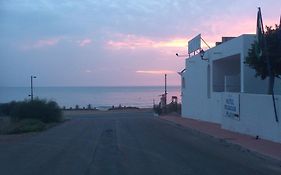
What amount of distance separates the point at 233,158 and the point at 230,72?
29.5 metres

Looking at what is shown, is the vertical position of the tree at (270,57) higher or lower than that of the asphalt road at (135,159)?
higher

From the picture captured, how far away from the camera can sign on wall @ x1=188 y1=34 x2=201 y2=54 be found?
186ft

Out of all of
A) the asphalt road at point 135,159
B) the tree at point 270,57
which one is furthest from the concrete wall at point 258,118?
the asphalt road at point 135,159

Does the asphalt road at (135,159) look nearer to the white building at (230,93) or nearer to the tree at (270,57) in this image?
the white building at (230,93)

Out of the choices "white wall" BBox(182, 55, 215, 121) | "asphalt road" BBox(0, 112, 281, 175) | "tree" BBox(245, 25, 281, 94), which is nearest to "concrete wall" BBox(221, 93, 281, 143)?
"tree" BBox(245, 25, 281, 94)

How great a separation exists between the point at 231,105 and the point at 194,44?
73.6 ft

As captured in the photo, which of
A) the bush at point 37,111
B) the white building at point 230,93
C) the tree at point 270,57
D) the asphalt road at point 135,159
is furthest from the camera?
the bush at point 37,111

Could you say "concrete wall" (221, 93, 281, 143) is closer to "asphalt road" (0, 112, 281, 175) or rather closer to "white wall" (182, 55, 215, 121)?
"asphalt road" (0, 112, 281, 175)

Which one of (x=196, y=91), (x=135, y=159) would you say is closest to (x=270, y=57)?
(x=135, y=159)

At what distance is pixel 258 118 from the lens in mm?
30797

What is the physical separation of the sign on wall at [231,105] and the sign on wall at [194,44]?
17646 mm

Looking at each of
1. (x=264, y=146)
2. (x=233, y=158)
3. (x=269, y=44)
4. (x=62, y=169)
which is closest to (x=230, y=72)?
(x=269, y=44)

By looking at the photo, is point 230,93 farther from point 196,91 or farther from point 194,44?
point 194,44

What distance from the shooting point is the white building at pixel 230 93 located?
30141 mm
